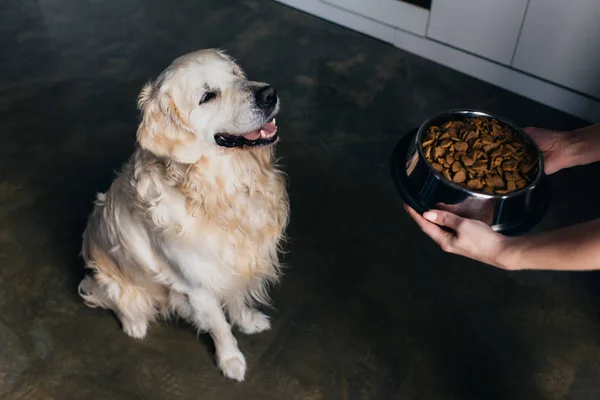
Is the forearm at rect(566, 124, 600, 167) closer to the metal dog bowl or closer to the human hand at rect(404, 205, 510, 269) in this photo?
the metal dog bowl

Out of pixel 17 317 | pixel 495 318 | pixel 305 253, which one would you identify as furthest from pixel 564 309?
pixel 17 317

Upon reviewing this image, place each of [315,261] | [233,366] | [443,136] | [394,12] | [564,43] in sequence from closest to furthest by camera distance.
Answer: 1. [443,136]
2. [233,366]
3. [315,261]
4. [564,43]
5. [394,12]

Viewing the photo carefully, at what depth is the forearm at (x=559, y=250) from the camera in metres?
1.35

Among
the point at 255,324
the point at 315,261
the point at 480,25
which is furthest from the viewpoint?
the point at 480,25

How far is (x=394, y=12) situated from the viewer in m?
3.28

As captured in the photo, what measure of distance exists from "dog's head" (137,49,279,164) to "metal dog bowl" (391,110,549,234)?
0.50 metres

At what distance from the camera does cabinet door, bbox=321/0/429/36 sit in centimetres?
321

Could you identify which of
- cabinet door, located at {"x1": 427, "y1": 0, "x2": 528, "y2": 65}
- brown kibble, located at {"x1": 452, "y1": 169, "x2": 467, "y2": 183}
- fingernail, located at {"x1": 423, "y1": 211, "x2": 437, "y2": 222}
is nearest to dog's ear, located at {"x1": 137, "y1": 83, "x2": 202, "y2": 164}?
fingernail, located at {"x1": 423, "y1": 211, "x2": 437, "y2": 222}

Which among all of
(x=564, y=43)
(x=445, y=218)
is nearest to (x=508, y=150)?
(x=445, y=218)

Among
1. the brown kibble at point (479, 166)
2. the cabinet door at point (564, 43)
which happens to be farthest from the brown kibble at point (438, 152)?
the cabinet door at point (564, 43)

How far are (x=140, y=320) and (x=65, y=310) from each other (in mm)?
356

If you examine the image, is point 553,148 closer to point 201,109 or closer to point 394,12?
point 201,109

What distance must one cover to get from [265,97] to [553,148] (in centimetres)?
97

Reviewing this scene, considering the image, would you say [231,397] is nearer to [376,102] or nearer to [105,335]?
[105,335]
